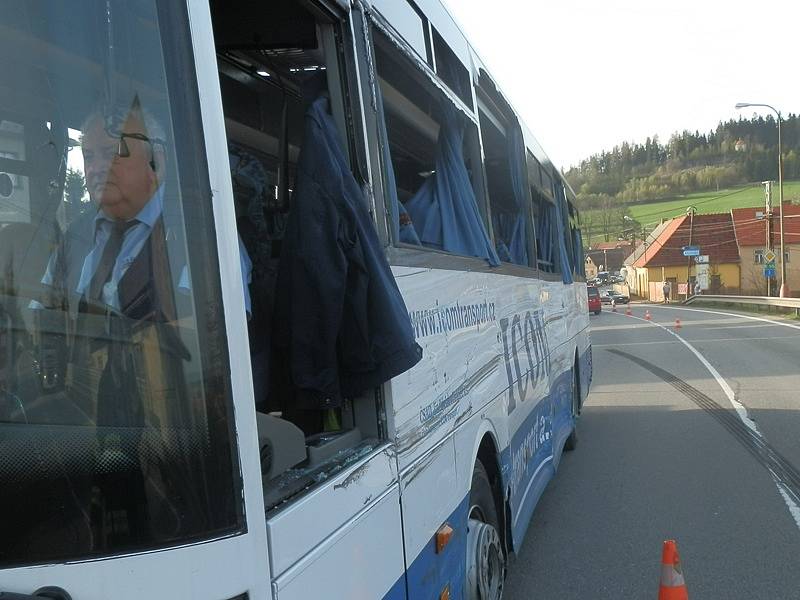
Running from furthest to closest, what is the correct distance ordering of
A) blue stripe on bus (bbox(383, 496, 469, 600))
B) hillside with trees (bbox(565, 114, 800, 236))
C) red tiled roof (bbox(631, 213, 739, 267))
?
1. hillside with trees (bbox(565, 114, 800, 236))
2. red tiled roof (bbox(631, 213, 739, 267))
3. blue stripe on bus (bbox(383, 496, 469, 600))

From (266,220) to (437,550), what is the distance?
141 cm

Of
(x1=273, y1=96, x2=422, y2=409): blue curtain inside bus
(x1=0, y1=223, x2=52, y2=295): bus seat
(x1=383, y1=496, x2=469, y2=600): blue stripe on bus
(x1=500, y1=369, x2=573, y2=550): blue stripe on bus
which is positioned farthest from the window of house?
(x1=0, y1=223, x2=52, y2=295): bus seat

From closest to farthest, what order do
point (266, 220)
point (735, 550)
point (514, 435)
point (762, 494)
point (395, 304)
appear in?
point (395, 304) → point (266, 220) → point (514, 435) → point (735, 550) → point (762, 494)

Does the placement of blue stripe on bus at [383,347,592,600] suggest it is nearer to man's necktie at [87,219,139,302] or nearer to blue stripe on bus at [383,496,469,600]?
blue stripe on bus at [383,496,469,600]

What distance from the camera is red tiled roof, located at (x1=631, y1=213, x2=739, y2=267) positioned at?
81.5 metres

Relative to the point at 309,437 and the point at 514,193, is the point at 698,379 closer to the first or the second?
the point at 514,193

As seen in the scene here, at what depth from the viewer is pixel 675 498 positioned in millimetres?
6996

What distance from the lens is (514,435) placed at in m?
4.89

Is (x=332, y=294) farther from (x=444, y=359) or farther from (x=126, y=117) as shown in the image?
(x=444, y=359)

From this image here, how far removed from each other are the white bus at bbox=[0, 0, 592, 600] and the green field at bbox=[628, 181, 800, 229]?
292 feet

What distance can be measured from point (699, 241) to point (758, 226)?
672cm

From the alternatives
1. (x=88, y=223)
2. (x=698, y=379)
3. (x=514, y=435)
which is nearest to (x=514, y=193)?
(x=514, y=435)

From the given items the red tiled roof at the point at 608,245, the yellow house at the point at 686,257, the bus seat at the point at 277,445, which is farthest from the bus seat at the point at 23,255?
the red tiled roof at the point at 608,245

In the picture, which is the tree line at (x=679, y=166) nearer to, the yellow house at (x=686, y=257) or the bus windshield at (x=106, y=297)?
the yellow house at (x=686, y=257)
